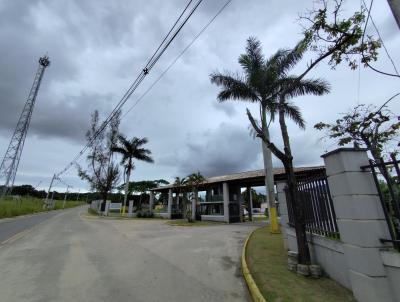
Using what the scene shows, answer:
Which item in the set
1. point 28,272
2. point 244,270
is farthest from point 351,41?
point 28,272

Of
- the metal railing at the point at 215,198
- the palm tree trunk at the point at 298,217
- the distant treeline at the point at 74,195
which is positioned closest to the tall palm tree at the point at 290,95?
the palm tree trunk at the point at 298,217

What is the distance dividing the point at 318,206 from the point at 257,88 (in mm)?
12028

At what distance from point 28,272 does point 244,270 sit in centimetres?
537

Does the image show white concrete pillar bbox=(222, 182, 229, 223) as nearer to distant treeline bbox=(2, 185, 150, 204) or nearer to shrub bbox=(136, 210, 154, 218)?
shrub bbox=(136, 210, 154, 218)

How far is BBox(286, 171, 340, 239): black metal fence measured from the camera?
5.93m

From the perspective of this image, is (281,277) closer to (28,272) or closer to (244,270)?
(244,270)

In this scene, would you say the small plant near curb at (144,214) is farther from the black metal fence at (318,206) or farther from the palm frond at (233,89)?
the black metal fence at (318,206)

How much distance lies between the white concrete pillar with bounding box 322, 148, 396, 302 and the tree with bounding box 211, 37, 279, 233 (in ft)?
38.9

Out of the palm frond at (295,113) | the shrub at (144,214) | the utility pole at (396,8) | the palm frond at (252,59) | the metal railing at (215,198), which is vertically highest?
the palm frond at (252,59)

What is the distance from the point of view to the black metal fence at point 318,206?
19.4ft

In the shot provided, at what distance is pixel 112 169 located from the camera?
40.3 meters

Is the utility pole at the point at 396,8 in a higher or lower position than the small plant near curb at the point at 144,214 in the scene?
higher

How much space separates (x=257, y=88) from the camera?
56.9 ft

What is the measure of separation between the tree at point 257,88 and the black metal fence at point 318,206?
9.48 metres
